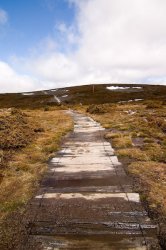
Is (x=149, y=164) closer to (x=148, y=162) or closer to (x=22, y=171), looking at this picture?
(x=148, y=162)

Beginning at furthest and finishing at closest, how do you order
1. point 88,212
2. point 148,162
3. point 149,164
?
point 148,162 < point 149,164 < point 88,212

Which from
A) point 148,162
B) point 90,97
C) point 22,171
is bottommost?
point 22,171

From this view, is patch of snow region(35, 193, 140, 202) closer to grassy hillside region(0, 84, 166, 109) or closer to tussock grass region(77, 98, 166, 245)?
tussock grass region(77, 98, 166, 245)

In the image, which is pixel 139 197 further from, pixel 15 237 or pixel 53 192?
pixel 15 237

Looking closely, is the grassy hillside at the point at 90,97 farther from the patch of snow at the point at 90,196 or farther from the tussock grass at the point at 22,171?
the patch of snow at the point at 90,196

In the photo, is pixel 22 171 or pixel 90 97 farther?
pixel 90 97

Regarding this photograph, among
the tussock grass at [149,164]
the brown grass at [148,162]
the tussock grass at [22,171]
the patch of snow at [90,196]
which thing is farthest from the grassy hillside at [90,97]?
the patch of snow at [90,196]

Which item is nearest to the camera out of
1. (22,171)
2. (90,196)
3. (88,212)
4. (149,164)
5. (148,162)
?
(88,212)

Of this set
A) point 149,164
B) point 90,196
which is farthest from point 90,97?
point 90,196

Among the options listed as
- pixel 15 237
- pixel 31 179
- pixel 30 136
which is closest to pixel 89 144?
pixel 30 136

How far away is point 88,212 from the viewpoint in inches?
345

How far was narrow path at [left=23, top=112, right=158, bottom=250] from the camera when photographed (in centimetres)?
722

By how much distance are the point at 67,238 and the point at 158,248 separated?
2.21 meters

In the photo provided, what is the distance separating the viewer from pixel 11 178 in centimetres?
1230
